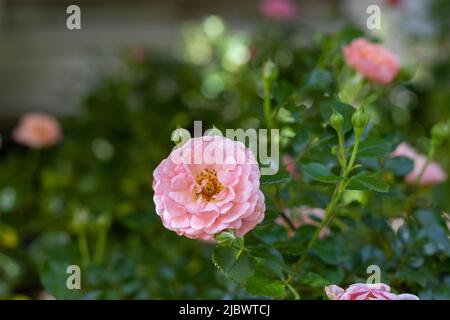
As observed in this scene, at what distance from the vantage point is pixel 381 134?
39.7 inches

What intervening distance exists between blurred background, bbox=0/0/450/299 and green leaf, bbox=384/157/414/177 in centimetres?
4

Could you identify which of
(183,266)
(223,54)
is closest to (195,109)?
(223,54)

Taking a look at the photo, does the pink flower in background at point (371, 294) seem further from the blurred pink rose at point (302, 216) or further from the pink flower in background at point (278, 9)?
the pink flower in background at point (278, 9)

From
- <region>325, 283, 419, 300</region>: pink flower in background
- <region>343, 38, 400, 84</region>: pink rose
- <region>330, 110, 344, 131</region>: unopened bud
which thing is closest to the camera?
<region>325, 283, 419, 300</region>: pink flower in background

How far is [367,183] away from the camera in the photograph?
68cm

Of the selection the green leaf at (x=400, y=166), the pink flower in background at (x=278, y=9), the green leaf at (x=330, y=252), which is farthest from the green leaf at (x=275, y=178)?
the pink flower in background at (x=278, y=9)

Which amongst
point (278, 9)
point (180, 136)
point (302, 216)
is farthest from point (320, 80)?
point (278, 9)

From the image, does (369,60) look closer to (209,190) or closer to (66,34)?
(209,190)

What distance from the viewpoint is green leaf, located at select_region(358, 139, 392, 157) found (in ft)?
2.40

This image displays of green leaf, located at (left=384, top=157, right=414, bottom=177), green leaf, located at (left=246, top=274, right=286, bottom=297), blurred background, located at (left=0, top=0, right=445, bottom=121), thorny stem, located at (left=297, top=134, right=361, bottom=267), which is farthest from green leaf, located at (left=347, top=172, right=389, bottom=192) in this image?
blurred background, located at (left=0, top=0, right=445, bottom=121)

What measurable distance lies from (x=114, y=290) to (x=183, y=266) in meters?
0.19

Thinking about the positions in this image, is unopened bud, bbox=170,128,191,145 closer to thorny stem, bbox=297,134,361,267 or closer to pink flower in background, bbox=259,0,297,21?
thorny stem, bbox=297,134,361,267

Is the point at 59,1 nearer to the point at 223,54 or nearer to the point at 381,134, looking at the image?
the point at 223,54

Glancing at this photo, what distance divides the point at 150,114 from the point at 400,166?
1193mm
